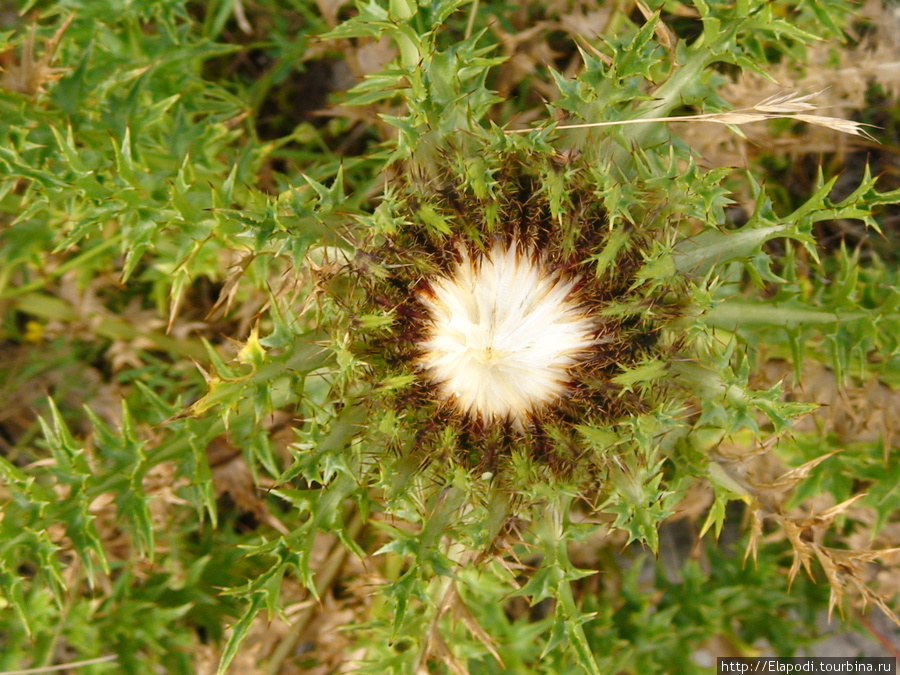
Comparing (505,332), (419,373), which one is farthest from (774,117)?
(419,373)

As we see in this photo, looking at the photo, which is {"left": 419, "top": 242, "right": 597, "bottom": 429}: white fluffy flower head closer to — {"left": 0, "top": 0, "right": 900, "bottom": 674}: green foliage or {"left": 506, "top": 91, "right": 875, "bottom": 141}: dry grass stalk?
{"left": 0, "top": 0, "right": 900, "bottom": 674}: green foliage

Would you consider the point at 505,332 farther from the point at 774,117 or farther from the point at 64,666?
the point at 64,666

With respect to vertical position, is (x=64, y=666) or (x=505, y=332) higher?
(x=505, y=332)

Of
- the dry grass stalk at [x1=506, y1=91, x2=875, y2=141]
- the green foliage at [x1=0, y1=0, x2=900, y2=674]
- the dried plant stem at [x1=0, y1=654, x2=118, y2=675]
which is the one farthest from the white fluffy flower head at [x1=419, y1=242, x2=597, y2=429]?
the dried plant stem at [x1=0, y1=654, x2=118, y2=675]

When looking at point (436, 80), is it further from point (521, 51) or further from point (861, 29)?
point (861, 29)

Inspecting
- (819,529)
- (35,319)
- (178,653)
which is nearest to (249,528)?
(178,653)

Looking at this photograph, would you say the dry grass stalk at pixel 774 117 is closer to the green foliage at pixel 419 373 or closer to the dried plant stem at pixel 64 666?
the green foliage at pixel 419 373

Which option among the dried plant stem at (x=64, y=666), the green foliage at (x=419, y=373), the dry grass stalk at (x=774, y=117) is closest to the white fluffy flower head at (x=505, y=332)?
the green foliage at (x=419, y=373)
